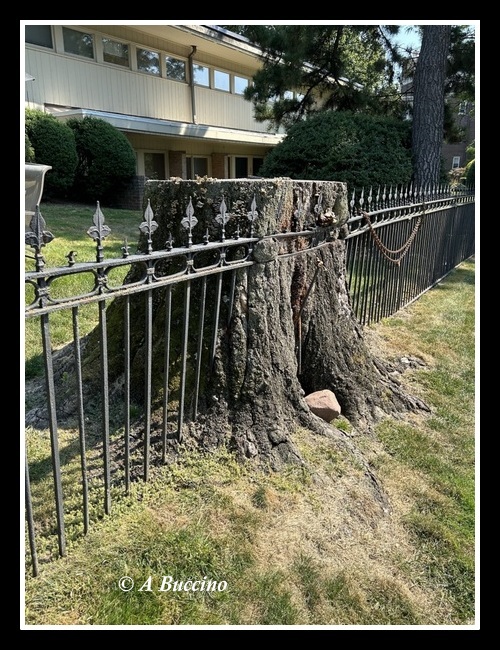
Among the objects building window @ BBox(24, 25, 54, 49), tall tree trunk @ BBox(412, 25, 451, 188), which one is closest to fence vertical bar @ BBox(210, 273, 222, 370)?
tall tree trunk @ BBox(412, 25, 451, 188)

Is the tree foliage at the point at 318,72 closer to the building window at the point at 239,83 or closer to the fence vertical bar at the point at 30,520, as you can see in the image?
the building window at the point at 239,83

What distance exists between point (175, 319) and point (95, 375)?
2.30 feet

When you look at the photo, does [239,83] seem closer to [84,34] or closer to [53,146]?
[84,34]

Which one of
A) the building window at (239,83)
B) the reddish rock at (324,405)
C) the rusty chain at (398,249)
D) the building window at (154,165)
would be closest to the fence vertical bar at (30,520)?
the reddish rock at (324,405)

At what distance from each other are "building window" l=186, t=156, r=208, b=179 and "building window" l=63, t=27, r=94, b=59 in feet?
18.0

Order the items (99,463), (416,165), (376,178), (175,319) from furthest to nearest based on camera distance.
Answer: (416,165) < (376,178) < (175,319) < (99,463)

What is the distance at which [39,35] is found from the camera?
42.3ft

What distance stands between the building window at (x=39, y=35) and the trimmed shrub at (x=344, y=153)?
7267mm

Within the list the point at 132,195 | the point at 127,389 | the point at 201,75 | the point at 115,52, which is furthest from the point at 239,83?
the point at 127,389

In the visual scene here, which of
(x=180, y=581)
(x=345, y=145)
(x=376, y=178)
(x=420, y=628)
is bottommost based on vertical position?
(x=420, y=628)

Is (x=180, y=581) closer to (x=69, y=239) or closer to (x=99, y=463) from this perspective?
(x=99, y=463)

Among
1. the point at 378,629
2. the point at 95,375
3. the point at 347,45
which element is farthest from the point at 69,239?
the point at 347,45

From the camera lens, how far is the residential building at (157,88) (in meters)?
13.2

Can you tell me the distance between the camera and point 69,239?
7.61 metres
